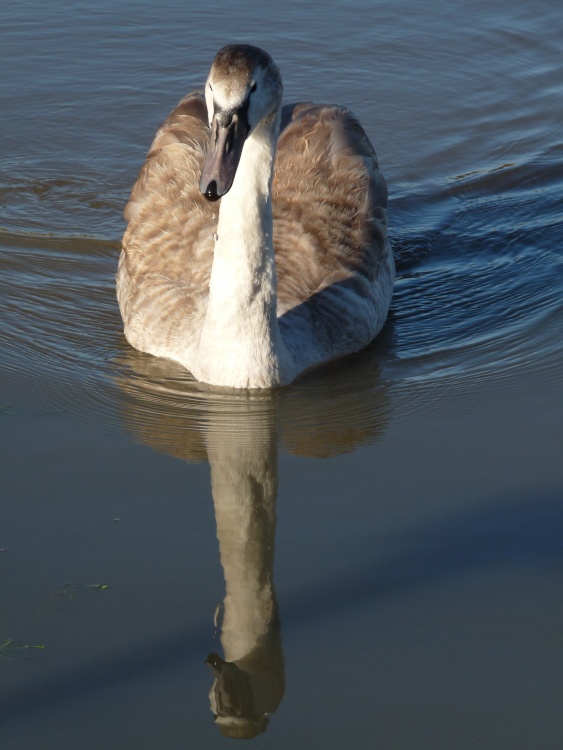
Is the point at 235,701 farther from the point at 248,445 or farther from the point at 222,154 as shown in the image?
the point at 222,154

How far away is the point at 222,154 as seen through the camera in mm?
7102

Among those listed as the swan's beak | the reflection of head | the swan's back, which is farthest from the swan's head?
the reflection of head

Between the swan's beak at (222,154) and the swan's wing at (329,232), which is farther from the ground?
the swan's beak at (222,154)

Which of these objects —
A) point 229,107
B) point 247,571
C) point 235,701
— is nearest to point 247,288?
point 229,107

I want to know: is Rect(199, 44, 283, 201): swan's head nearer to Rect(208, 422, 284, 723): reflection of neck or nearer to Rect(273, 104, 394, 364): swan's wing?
Rect(208, 422, 284, 723): reflection of neck

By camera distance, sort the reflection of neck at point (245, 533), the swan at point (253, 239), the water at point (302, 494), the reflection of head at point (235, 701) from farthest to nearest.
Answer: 1. the swan at point (253, 239)
2. the reflection of neck at point (245, 533)
3. the water at point (302, 494)
4. the reflection of head at point (235, 701)

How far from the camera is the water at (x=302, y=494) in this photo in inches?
213

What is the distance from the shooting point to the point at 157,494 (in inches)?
274

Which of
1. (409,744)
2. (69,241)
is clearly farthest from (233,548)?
(69,241)

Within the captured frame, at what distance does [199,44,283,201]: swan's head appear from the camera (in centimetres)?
705

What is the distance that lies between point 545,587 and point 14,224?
6.91m

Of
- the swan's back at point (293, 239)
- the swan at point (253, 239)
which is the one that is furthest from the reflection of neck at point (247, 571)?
the swan's back at point (293, 239)

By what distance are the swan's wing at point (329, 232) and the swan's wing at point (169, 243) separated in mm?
616

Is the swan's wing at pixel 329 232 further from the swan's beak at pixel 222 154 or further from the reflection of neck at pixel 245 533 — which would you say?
the swan's beak at pixel 222 154
